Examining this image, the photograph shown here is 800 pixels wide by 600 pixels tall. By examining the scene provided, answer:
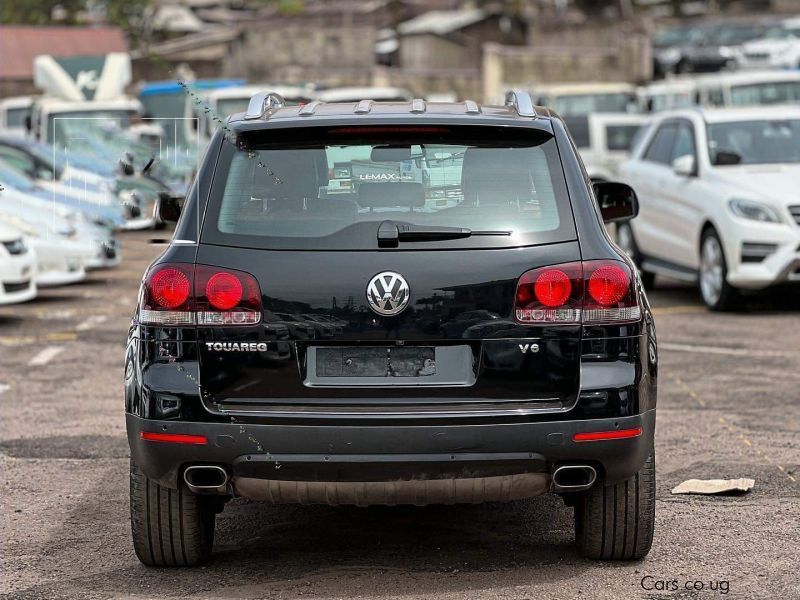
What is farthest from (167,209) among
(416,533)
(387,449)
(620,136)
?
(620,136)

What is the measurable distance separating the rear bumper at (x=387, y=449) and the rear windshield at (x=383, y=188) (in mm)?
619

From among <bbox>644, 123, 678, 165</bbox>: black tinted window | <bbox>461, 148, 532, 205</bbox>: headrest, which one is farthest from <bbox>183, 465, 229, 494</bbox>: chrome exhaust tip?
<bbox>644, 123, 678, 165</bbox>: black tinted window

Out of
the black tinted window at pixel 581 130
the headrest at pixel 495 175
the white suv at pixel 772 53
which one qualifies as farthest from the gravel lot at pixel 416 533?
the white suv at pixel 772 53

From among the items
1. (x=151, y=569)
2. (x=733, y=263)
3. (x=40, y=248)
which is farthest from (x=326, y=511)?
(x=40, y=248)

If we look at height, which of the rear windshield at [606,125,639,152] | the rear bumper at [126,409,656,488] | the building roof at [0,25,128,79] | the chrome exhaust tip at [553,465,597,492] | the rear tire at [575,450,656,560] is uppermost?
the rear bumper at [126,409,656,488]

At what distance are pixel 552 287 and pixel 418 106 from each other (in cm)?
96

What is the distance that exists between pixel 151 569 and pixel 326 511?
3.71 feet

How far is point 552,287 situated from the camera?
514 cm

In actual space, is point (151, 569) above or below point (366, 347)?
below

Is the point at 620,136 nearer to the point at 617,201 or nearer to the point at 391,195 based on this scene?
the point at 617,201

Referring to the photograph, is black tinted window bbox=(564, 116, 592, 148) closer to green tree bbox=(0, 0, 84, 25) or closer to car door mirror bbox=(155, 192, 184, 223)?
car door mirror bbox=(155, 192, 184, 223)

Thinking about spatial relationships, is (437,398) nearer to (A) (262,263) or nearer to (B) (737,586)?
Result: (A) (262,263)

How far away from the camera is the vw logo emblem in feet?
16.7

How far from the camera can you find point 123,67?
28.8 metres
